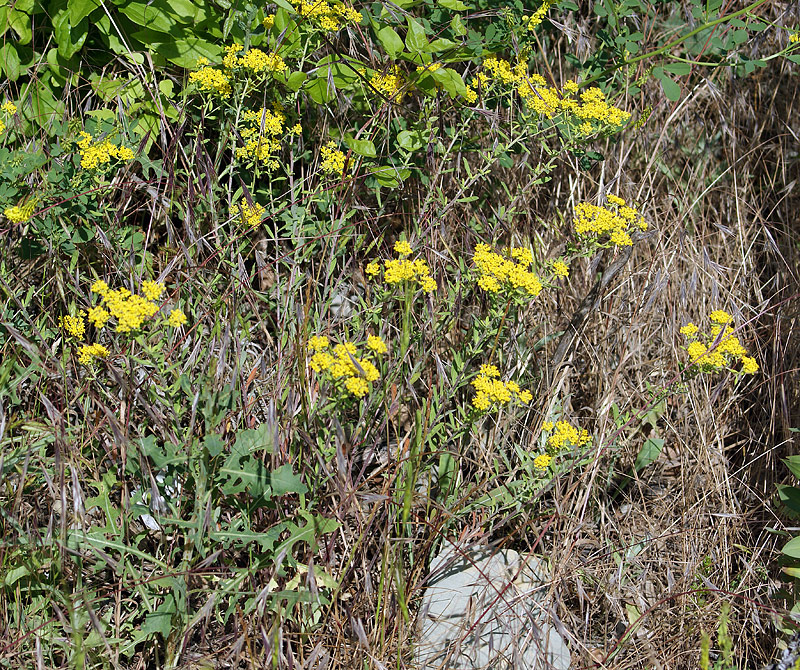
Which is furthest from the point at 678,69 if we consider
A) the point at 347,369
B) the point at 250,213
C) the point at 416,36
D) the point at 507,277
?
the point at 347,369

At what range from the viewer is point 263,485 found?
161cm

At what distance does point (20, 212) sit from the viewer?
186cm

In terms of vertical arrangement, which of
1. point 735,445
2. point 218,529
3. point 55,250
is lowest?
point 735,445

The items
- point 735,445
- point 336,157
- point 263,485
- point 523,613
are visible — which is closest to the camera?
point 263,485

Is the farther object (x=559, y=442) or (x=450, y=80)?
(x=450, y=80)

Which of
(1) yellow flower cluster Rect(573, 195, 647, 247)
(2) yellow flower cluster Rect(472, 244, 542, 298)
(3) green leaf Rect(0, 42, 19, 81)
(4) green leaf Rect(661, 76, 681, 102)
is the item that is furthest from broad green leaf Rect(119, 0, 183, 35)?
(4) green leaf Rect(661, 76, 681, 102)

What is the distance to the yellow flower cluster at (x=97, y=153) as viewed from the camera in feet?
6.22

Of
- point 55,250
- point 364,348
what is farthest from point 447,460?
point 55,250

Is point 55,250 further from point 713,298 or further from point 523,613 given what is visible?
point 713,298

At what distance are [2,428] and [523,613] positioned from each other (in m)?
1.40

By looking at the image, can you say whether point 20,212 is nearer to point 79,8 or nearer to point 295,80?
point 79,8

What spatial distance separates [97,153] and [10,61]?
59 centimetres

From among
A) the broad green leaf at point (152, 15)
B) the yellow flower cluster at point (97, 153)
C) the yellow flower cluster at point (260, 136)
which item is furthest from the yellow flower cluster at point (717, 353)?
the broad green leaf at point (152, 15)

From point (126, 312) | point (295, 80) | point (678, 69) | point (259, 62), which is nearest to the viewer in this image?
point (126, 312)
